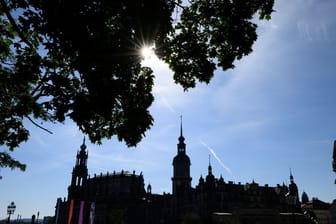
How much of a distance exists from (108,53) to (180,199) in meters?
86.7

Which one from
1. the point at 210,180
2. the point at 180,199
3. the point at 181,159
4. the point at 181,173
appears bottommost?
the point at 180,199

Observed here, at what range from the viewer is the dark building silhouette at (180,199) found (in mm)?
71875

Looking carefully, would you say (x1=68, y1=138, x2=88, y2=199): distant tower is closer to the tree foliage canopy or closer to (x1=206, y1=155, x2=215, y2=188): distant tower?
(x1=206, y1=155, x2=215, y2=188): distant tower

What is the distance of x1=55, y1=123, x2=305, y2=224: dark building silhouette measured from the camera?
71.9 metres

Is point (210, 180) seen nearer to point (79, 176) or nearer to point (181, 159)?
point (181, 159)

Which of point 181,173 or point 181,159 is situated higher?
point 181,159

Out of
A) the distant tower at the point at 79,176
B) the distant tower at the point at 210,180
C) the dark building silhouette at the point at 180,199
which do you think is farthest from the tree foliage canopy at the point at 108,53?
the distant tower at the point at 79,176

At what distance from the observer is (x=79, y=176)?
11631cm

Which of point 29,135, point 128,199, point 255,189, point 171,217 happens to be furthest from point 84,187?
point 29,135

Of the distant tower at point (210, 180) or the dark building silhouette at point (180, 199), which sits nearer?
the dark building silhouette at point (180, 199)

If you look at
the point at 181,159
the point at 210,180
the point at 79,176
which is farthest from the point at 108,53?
the point at 79,176

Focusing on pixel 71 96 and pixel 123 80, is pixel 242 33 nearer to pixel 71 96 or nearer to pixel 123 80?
pixel 123 80

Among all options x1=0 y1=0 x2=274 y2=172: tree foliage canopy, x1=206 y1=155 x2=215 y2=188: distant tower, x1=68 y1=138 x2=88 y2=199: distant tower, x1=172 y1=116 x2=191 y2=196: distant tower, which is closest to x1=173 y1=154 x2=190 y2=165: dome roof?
x1=172 y1=116 x2=191 y2=196: distant tower

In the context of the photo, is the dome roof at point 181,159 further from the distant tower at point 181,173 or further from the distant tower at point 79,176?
the distant tower at point 79,176
